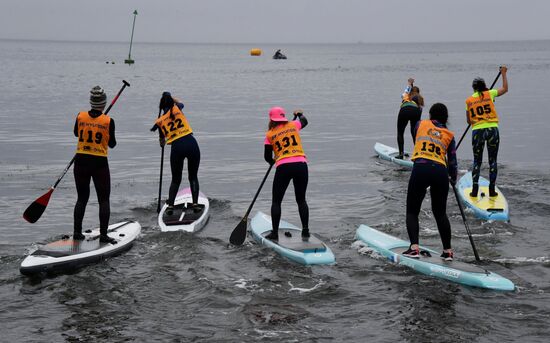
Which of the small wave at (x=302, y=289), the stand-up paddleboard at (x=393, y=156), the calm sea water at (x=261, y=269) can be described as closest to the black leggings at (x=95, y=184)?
the calm sea water at (x=261, y=269)

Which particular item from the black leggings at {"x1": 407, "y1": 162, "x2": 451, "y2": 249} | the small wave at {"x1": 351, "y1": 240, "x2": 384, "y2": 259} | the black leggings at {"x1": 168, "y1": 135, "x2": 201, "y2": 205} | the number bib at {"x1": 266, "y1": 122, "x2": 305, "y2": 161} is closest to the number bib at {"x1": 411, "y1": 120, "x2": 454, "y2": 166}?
the black leggings at {"x1": 407, "y1": 162, "x2": 451, "y2": 249}

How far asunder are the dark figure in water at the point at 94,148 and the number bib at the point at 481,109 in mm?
7101

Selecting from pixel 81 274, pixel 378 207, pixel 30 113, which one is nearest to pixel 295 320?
pixel 81 274

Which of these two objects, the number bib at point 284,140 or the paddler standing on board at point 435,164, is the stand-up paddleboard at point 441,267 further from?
the number bib at point 284,140

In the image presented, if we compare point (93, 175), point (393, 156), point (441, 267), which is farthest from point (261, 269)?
point (393, 156)

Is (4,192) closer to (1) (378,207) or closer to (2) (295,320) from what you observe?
(1) (378,207)

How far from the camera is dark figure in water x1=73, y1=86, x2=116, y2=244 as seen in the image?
9.84 meters

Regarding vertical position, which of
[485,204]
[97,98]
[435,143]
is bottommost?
[485,204]

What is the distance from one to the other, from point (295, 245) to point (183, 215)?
297cm

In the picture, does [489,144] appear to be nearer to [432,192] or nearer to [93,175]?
[432,192]

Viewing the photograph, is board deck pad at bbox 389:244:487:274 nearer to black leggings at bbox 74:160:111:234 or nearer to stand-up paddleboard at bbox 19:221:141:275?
stand-up paddleboard at bbox 19:221:141:275

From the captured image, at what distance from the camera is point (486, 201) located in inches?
514

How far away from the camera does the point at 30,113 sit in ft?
115

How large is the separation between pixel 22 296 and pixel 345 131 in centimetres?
2115
